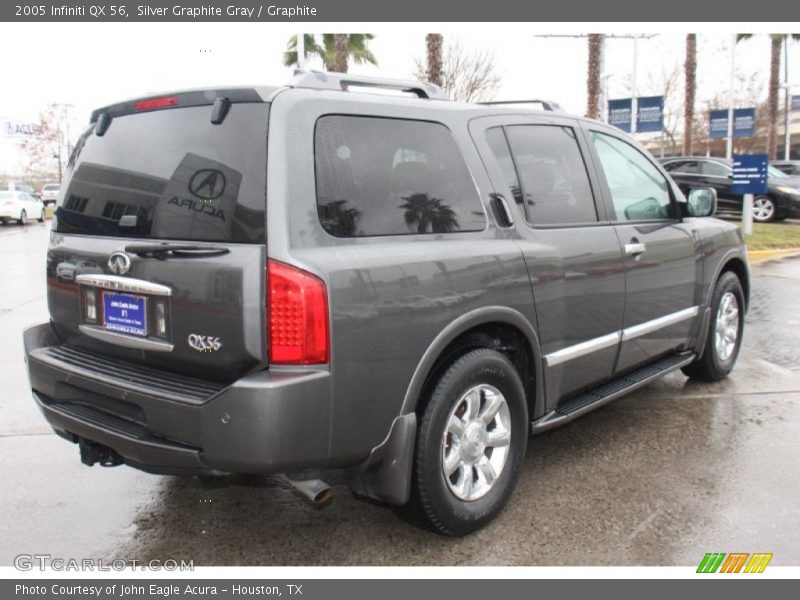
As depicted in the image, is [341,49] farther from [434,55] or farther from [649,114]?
[649,114]

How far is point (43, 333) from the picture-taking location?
3297 millimetres

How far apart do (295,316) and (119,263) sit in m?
0.86

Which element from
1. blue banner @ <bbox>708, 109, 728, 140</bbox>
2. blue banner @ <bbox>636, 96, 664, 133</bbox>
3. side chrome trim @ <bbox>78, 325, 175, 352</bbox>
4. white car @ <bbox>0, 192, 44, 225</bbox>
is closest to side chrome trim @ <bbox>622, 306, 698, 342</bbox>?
side chrome trim @ <bbox>78, 325, 175, 352</bbox>

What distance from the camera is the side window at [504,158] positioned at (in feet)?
11.0

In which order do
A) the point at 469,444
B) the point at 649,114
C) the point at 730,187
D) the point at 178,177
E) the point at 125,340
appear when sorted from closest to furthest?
the point at 178,177 < the point at 125,340 < the point at 469,444 < the point at 730,187 < the point at 649,114

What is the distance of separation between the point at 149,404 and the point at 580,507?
2.06 meters

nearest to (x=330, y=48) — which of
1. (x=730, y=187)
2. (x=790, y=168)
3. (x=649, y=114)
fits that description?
(x=649, y=114)

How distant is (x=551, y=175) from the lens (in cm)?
368

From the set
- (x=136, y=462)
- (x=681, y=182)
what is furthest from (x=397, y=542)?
(x=681, y=182)

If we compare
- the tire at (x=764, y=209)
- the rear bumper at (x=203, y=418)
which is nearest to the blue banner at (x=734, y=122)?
the tire at (x=764, y=209)

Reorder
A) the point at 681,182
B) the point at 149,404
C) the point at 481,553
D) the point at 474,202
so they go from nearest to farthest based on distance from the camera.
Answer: the point at 149,404 → the point at 481,553 → the point at 474,202 → the point at 681,182

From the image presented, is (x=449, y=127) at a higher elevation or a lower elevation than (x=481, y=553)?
higher

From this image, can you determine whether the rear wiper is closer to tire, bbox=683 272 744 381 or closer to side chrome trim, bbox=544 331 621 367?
side chrome trim, bbox=544 331 621 367

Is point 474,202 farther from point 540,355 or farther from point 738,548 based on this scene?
point 738,548
